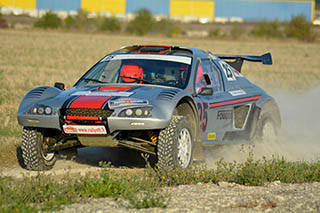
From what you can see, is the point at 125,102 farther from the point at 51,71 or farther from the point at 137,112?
the point at 51,71

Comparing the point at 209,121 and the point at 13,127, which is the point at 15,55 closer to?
the point at 13,127

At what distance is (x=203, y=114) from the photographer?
8.34 metres

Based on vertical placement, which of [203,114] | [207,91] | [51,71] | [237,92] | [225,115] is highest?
[207,91]

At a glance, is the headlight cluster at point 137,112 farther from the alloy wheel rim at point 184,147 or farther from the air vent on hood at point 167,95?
the alloy wheel rim at point 184,147

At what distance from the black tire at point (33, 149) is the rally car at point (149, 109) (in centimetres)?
1

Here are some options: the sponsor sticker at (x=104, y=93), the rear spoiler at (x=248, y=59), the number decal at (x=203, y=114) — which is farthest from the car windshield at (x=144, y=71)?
the rear spoiler at (x=248, y=59)

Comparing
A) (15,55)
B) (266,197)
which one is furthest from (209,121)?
(15,55)

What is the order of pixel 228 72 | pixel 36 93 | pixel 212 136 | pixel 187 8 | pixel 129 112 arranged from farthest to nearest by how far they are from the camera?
pixel 187 8 < pixel 228 72 < pixel 212 136 < pixel 36 93 < pixel 129 112

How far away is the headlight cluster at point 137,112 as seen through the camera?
7137 mm

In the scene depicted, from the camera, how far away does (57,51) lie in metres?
31.8

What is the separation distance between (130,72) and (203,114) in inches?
45.8

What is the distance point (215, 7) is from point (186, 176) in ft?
267

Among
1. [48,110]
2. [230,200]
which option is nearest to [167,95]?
[48,110]

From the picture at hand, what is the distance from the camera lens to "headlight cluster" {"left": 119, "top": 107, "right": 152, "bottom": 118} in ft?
23.4
